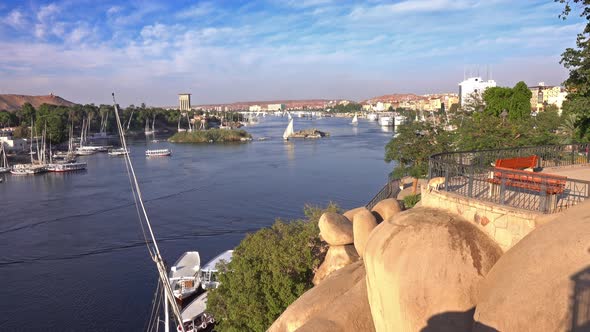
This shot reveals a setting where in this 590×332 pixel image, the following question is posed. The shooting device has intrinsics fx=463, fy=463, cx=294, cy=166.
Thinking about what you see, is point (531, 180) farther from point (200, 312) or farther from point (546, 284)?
point (200, 312)

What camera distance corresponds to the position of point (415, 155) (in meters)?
23.9

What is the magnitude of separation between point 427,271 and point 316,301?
3188mm

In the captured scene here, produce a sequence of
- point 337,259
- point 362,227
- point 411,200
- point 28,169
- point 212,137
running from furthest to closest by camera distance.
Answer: point 212,137
point 28,169
point 411,200
point 337,259
point 362,227

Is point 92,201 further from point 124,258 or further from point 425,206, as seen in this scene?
point 425,206

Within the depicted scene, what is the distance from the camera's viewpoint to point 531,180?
6.80 meters

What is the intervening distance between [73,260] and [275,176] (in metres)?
21.9

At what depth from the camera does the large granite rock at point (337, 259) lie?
37.6 ft

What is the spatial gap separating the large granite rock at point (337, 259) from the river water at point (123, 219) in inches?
329

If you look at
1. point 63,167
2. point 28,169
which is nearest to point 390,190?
point 63,167

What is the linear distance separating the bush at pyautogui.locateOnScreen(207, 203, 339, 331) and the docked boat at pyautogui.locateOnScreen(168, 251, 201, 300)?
21.6 feet

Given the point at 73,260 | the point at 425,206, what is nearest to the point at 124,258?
the point at 73,260

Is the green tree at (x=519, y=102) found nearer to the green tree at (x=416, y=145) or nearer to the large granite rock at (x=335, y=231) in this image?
the green tree at (x=416, y=145)

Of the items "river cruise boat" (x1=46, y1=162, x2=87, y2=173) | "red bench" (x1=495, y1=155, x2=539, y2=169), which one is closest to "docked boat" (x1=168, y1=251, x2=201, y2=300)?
"red bench" (x1=495, y1=155, x2=539, y2=169)

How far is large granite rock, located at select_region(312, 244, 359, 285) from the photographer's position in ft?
37.6
